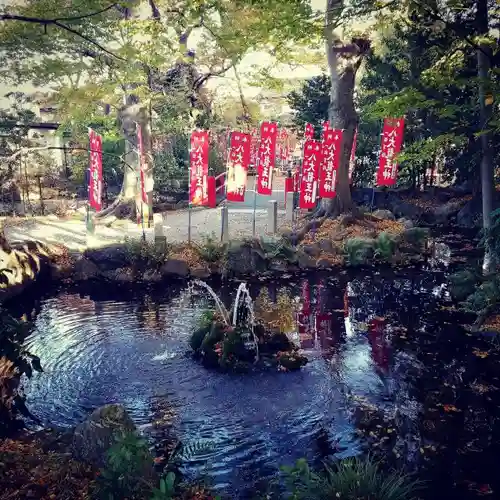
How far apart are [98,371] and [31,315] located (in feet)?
15.4

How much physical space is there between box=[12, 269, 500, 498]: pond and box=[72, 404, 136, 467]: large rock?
1.12 meters

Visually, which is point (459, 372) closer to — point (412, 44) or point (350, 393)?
point (350, 393)

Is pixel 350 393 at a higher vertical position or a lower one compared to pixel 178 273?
lower

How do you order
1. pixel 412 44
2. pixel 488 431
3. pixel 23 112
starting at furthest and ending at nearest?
1. pixel 23 112
2. pixel 412 44
3. pixel 488 431

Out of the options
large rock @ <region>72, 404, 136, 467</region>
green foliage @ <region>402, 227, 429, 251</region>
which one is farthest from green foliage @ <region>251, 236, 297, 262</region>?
large rock @ <region>72, 404, 136, 467</region>

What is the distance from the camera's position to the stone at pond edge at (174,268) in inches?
659

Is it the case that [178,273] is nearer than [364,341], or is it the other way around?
[364,341]

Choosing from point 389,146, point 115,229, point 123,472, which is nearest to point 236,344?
point 123,472

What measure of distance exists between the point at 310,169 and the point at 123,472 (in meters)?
16.0

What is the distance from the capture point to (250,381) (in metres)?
9.45

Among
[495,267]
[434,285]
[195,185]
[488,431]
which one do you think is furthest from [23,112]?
[488,431]

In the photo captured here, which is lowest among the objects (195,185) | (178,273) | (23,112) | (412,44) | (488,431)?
(488,431)

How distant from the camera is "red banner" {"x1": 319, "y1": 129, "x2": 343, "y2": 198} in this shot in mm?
19777

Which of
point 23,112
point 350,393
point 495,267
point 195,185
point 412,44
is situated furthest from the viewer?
point 23,112
